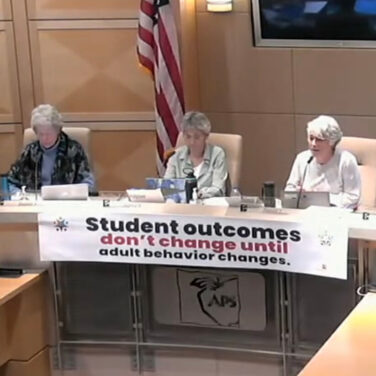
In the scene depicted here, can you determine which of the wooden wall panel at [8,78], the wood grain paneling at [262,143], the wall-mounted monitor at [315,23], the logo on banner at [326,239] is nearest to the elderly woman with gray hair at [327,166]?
the logo on banner at [326,239]

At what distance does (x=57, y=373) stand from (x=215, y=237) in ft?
3.79

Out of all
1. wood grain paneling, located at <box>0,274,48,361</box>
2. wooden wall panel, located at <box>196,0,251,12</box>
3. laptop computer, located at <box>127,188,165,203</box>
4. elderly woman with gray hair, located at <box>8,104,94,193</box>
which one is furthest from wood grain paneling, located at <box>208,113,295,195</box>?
wood grain paneling, located at <box>0,274,48,361</box>

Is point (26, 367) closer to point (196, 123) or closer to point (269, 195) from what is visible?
point (269, 195)

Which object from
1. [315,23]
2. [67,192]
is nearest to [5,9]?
[315,23]

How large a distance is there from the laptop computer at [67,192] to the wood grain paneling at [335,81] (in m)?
2.57

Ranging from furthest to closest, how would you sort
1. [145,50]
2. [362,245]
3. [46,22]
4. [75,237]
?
[46,22], [145,50], [75,237], [362,245]

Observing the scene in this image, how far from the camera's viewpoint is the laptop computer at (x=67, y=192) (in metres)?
4.90

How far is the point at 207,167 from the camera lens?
5.69 meters

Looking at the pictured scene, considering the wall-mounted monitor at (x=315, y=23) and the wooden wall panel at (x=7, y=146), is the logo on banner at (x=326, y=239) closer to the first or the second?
the wall-mounted monitor at (x=315, y=23)

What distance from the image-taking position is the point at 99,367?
16.4 ft

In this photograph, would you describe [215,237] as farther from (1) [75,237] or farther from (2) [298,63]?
A: (2) [298,63]

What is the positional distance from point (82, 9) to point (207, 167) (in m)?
1.97

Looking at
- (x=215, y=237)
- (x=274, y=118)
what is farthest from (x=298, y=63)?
(x=215, y=237)

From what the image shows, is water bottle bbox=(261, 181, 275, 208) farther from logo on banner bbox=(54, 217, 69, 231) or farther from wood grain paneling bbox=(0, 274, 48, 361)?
Answer: wood grain paneling bbox=(0, 274, 48, 361)
